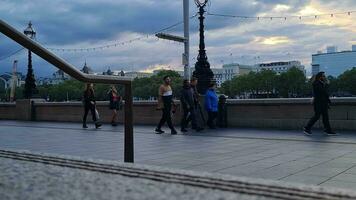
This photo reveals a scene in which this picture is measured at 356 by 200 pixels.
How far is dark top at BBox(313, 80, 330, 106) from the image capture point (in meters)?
12.9

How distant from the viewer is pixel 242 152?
9.51 metres

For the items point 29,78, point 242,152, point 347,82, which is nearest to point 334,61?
point 347,82

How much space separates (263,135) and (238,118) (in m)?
Result: 3.29

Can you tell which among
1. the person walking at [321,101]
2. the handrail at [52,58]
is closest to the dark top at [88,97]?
the person walking at [321,101]

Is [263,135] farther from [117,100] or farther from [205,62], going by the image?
[117,100]

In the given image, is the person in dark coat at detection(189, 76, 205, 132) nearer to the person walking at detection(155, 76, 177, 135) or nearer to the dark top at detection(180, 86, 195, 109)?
the dark top at detection(180, 86, 195, 109)

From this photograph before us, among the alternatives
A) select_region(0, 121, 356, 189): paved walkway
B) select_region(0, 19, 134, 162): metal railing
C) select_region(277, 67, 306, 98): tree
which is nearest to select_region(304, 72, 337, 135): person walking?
select_region(0, 121, 356, 189): paved walkway

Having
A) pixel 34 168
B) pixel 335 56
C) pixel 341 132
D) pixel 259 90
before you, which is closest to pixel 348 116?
pixel 341 132

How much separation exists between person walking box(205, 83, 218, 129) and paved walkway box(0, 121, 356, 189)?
5.65 ft

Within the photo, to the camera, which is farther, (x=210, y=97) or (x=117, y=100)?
(x=117, y=100)

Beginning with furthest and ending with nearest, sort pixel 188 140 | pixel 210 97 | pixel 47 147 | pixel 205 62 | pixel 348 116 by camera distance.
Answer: pixel 205 62, pixel 210 97, pixel 348 116, pixel 188 140, pixel 47 147

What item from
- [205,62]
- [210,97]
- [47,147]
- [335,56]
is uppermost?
[335,56]

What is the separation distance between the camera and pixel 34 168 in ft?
19.3

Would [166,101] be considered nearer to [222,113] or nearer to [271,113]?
[222,113]
